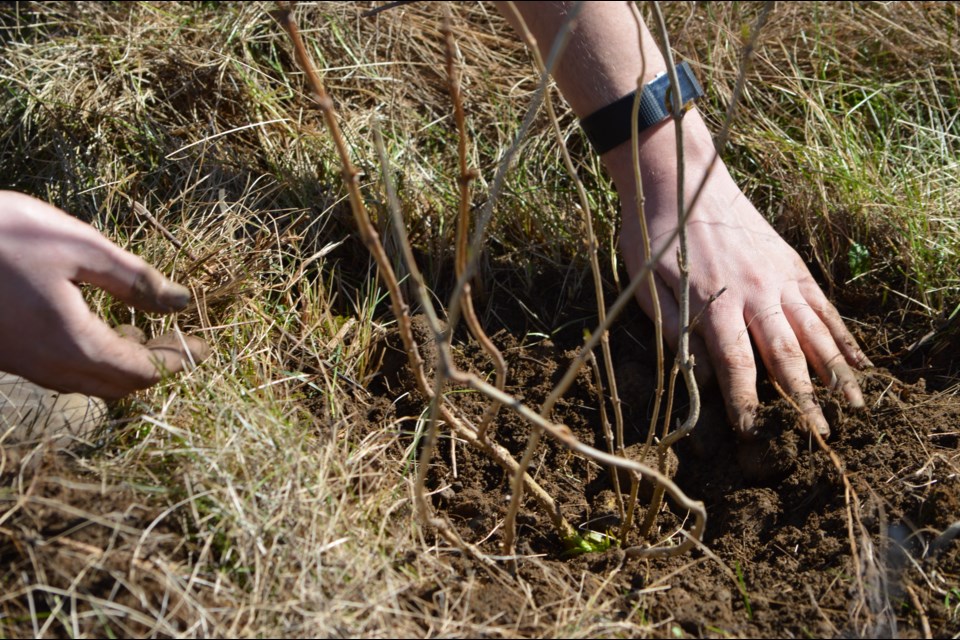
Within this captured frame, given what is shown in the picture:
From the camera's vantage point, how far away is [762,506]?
173 centimetres

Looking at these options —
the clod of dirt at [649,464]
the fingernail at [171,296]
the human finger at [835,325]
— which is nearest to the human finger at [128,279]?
the fingernail at [171,296]

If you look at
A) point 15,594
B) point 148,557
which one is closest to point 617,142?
point 148,557

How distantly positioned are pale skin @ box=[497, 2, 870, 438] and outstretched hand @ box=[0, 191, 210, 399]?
3.43ft

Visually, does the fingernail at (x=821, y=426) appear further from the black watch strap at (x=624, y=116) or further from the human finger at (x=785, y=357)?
the black watch strap at (x=624, y=116)

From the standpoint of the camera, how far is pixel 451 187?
2.43 meters

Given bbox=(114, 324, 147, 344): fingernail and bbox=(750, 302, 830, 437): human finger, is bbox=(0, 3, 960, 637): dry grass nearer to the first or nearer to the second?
bbox=(114, 324, 147, 344): fingernail

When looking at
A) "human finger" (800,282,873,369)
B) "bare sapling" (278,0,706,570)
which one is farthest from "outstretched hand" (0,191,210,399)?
"human finger" (800,282,873,369)

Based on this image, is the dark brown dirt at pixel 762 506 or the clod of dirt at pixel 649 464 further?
the clod of dirt at pixel 649 464

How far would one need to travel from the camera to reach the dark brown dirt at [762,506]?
1479mm

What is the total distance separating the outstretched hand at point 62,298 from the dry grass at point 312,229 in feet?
0.42

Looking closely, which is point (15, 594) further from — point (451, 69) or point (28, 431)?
point (451, 69)

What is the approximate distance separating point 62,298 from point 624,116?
4.06 feet

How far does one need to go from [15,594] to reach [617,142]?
58.5 inches

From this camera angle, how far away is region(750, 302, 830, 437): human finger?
1815mm
